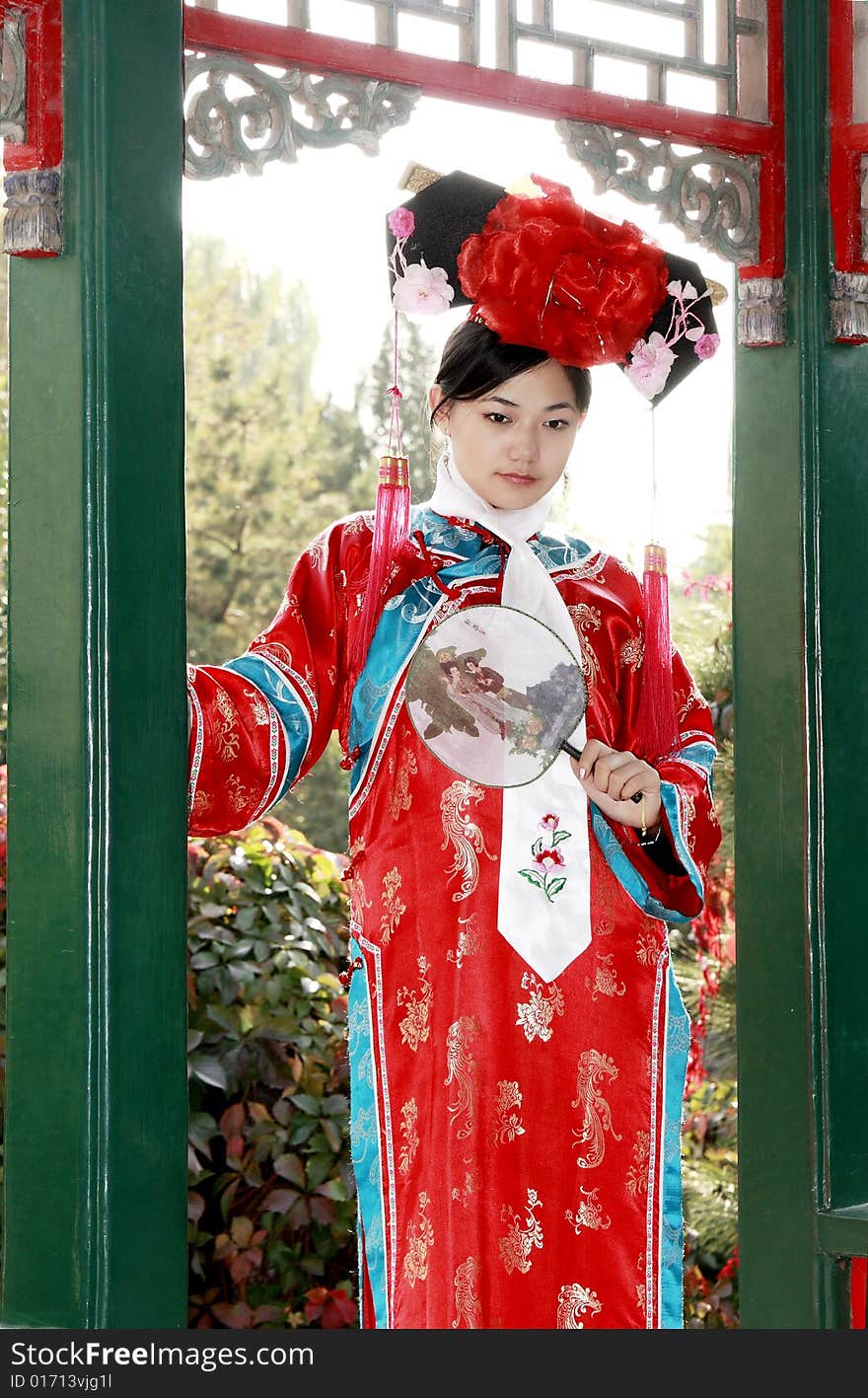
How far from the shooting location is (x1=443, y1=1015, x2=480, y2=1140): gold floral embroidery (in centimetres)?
223

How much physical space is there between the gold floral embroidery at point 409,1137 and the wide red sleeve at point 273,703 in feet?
1.43

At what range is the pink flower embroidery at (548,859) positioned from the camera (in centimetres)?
230

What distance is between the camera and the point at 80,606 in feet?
6.05

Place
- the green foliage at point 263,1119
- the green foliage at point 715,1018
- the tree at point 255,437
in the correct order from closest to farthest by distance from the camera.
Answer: the green foliage at point 263,1119
the green foliage at point 715,1018
the tree at point 255,437

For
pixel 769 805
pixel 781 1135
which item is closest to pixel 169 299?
pixel 769 805

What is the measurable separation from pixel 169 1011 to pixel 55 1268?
0.96 ft

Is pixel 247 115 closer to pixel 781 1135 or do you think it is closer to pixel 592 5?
pixel 592 5

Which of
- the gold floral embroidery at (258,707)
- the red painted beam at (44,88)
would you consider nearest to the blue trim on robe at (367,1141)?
the gold floral embroidery at (258,707)

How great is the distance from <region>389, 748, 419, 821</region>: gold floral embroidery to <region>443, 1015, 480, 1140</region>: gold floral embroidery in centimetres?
28

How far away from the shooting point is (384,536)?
2275mm

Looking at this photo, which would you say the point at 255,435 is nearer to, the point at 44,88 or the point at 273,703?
the point at 273,703

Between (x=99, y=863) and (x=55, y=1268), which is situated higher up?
(x=99, y=863)

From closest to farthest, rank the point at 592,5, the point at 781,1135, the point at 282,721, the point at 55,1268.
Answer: the point at 55,1268
the point at 282,721
the point at 592,5
the point at 781,1135

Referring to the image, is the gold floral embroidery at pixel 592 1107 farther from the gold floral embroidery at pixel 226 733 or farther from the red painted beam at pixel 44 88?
the red painted beam at pixel 44 88
